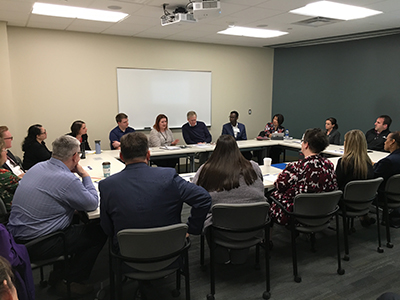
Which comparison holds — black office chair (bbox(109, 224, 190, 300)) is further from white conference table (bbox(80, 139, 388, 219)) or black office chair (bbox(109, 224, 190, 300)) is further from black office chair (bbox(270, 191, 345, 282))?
black office chair (bbox(270, 191, 345, 282))

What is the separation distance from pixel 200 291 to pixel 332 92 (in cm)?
583

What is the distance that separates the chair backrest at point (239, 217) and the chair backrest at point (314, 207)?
363 mm

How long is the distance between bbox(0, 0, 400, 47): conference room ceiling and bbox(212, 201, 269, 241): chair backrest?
9.25ft

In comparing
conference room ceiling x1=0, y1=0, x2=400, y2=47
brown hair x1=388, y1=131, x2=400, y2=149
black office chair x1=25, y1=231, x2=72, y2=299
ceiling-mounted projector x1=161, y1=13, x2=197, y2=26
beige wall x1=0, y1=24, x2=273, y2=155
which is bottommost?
black office chair x1=25, y1=231, x2=72, y2=299

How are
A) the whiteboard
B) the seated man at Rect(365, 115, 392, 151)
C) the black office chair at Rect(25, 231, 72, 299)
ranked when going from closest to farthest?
the black office chair at Rect(25, 231, 72, 299) < the seated man at Rect(365, 115, 392, 151) < the whiteboard

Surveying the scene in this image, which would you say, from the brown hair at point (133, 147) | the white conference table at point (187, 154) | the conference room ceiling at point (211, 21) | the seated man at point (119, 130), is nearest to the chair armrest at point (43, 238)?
the white conference table at point (187, 154)

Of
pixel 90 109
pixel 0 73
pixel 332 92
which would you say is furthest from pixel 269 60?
pixel 0 73

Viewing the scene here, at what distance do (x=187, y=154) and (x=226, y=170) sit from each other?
9.37 ft

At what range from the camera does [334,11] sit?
4395 millimetres

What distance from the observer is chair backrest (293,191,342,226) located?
2.44 metres

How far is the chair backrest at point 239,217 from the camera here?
7.08 feet

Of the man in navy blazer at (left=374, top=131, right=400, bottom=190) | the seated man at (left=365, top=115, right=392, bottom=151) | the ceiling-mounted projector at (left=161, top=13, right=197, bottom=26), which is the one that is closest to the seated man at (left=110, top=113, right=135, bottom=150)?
the ceiling-mounted projector at (left=161, top=13, right=197, bottom=26)

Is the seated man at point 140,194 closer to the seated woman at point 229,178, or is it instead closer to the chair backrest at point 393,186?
the seated woman at point 229,178

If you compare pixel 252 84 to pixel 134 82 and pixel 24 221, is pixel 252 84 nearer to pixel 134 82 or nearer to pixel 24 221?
pixel 134 82
